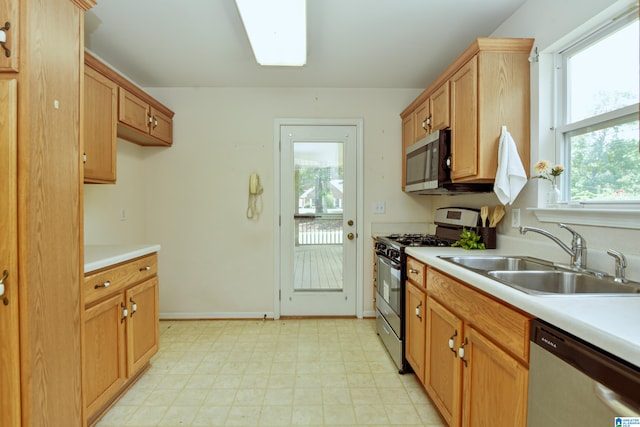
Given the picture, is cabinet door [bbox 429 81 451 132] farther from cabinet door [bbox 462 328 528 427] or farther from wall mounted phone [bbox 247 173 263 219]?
wall mounted phone [bbox 247 173 263 219]

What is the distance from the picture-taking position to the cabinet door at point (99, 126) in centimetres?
191

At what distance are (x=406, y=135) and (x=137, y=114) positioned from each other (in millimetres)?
2394

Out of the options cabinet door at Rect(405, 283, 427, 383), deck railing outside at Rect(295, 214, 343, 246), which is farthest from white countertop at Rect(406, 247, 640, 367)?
deck railing outside at Rect(295, 214, 343, 246)

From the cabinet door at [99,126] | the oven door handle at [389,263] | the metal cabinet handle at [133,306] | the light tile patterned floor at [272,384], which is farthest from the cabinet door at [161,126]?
the oven door handle at [389,263]

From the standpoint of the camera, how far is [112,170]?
2166 millimetres

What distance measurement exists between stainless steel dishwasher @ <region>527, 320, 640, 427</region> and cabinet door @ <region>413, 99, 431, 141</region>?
6.18 feet

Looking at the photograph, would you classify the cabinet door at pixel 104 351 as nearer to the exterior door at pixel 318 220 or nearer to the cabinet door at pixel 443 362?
the exterior door at pixel 318 220

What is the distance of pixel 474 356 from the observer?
4.23 ft

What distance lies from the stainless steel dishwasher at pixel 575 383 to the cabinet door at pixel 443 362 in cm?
48

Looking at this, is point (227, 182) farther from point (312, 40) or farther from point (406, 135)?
point (406, 135)

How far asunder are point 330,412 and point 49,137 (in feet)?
6.27

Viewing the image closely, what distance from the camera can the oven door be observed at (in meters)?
2.18

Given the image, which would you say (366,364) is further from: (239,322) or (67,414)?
(67,414)

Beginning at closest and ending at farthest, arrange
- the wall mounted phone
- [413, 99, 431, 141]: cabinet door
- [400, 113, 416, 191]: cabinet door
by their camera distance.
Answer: [413, 99, 431, 141]: cabinet door < [400, 113, 416, 191]: cabinet door < the wall mounted phone
